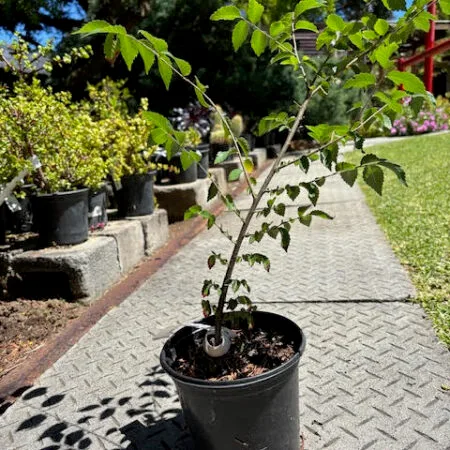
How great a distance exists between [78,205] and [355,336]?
102 inches

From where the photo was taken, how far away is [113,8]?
30.7 feet

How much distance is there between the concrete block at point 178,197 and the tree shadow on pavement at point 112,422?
174 inches

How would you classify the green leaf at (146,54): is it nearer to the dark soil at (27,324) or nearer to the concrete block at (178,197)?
the dark soil at (27,324)

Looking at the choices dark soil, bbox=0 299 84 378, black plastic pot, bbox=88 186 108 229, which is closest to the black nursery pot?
dark soil, bbox=0 299 84 378

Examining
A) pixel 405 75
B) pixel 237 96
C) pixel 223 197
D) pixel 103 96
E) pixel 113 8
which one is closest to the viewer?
pixel 405 75

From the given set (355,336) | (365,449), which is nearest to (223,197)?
(365,449)

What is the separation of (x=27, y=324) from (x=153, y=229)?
221 cm

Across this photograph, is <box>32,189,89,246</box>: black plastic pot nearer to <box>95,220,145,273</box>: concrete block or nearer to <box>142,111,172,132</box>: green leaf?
<box>95,220,145,273</box>: concrete block

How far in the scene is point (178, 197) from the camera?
718 centimetres

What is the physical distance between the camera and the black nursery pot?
182cm

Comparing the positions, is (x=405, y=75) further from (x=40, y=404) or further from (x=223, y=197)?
(x=40, y=404)

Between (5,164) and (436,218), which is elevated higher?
(5,164)

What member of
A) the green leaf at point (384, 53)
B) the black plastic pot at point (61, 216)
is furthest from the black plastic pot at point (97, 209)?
the green leaf at point (384, 53)

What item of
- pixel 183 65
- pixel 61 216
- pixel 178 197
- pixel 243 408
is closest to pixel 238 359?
pixel 243 408
